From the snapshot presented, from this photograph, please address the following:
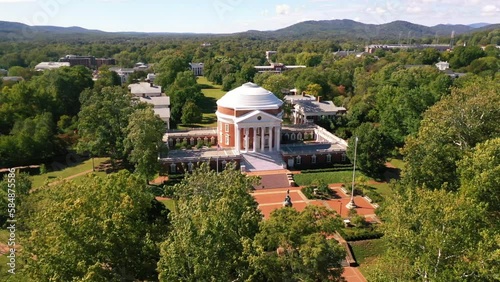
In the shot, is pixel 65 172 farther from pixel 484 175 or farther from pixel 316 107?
pixel 484 175

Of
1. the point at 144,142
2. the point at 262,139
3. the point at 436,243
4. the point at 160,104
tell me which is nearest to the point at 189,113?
the point at 160,104

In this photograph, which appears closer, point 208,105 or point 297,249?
point 297,249

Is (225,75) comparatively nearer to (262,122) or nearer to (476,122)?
(262,122)

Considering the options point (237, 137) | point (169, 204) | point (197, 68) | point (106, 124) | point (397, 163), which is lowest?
point (169, 204)

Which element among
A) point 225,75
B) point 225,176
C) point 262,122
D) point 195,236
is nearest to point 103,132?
point 262,122

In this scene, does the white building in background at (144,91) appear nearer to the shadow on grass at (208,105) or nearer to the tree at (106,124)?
the shadow on grass at (208,105)

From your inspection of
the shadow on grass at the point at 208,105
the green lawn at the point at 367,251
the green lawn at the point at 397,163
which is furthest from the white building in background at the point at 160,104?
the green lawn at the point at 367,251

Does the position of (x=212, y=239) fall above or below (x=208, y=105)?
above
